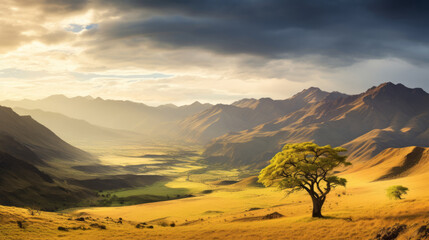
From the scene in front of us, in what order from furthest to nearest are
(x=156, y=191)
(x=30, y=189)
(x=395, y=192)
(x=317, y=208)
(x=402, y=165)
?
1. (x=156, y=191)
2. (x=402, y=165)
3. (x=30, y=189)
4. (x=395, y=192)
5. (x=317, y=208)

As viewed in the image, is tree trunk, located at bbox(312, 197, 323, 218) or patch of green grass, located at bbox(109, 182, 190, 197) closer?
tree trunk, located at bbox(312, 197, 323, 218)

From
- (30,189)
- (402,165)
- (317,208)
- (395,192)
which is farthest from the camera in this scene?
(402,165)

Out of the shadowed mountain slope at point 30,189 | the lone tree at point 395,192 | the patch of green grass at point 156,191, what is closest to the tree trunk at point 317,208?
the lone tree at point 395,192

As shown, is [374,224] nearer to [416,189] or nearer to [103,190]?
[416,189]

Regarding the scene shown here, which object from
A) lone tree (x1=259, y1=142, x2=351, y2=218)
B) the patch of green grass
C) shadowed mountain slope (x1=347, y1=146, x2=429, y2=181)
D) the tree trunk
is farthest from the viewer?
the patch of green grass

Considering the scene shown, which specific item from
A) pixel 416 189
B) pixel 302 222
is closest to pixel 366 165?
pixel 416 189

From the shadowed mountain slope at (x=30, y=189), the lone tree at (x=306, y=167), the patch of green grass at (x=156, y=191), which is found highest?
the lone tree at (x=306, y=167)

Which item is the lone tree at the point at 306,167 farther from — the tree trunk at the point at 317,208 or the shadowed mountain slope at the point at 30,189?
the shadowed mountain slope at the point at 30,189

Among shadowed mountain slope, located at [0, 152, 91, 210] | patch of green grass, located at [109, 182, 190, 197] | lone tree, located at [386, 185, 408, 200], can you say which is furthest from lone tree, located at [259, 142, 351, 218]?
patch of green grass, located at [109, 182, 190, 197]

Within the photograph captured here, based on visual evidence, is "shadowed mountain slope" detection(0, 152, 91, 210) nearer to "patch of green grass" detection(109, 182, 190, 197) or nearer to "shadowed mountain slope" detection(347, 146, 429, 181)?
"patch of green grass" detection(109, 182, 190, 197)

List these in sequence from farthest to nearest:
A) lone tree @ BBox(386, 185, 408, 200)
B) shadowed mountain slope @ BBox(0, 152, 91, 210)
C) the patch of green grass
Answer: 1. the patch of green grass
2. shadowed mountain slope @ BBox(0, 152, 91, 210)
3. lone tree @ BBox(386, 185, 408, 200)

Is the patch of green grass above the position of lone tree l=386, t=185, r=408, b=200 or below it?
below

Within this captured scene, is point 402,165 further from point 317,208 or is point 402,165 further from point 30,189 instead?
point 30,189

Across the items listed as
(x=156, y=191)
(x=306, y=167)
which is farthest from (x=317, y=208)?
(x=156, y=191)
